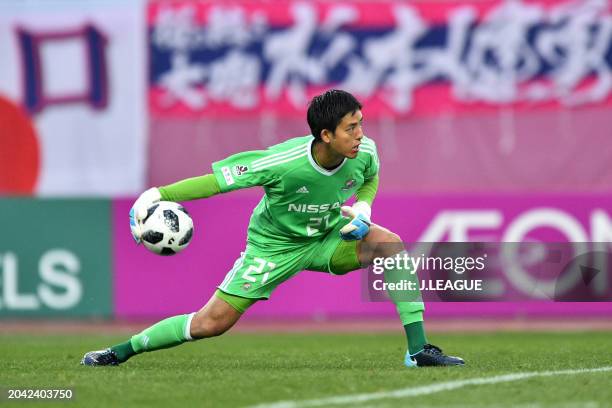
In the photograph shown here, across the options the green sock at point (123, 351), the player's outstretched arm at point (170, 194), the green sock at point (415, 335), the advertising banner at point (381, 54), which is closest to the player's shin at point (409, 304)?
the green sock at point (415, 335)

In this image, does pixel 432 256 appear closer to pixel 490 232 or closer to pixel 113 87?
pixel 490 232

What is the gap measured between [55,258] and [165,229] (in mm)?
6643

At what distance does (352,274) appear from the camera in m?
13.9

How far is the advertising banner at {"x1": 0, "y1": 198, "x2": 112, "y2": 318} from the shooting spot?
45.5 feet

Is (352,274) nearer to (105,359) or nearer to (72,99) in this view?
(72,99)

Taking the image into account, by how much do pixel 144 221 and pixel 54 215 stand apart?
6.94 meters

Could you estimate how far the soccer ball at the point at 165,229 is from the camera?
7625mm

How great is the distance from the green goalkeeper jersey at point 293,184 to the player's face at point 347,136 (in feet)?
0.69

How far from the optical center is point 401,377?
7.35 meters

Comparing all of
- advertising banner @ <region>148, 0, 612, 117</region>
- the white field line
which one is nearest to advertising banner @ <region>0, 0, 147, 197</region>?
advertising banner @ <region>148, 0, 612, 117</region>

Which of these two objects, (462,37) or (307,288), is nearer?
(307,288)

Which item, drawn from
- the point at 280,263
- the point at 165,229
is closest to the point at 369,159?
the point at 280,263

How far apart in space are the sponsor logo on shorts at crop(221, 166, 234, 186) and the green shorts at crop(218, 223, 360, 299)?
674mm

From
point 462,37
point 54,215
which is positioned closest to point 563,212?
point 462,37
